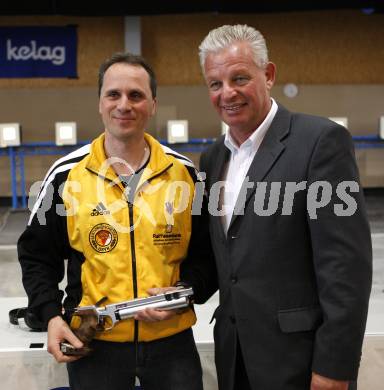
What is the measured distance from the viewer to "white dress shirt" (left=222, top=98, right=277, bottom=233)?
4.60 feet

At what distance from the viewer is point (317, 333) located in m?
1.29

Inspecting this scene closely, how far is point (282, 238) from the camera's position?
1.31 m

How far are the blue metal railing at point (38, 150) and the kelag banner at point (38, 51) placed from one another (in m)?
1.04

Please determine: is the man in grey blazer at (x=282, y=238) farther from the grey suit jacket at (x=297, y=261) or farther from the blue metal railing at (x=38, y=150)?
the blue metal railing at (x=38, y=150)

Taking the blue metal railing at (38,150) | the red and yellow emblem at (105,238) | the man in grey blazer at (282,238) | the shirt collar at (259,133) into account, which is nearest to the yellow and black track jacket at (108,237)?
the red and yellow emblem at (105,238)

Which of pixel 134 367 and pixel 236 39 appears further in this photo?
pixel 134 367

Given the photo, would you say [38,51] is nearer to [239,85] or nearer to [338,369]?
[239,85]

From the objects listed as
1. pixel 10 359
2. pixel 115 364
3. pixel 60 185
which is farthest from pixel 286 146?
pixel 10 359

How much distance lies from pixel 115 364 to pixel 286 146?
0.74 metres

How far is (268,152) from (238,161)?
134 mm

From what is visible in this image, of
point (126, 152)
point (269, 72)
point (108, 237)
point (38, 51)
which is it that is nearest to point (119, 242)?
point (108, 237)

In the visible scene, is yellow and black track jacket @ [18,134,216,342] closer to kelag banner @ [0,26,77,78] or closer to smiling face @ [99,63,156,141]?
smiling face @ [99,63,156,141]

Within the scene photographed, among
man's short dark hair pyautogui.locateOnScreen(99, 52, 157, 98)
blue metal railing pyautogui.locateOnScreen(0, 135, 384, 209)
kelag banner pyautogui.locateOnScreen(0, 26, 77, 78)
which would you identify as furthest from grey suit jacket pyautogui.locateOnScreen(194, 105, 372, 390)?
kelag banner pyautogui.locateOnScreen(0, 26, 77, 78)

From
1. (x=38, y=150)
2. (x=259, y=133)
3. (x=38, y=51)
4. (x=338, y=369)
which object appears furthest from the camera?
(x=38, y=51)
